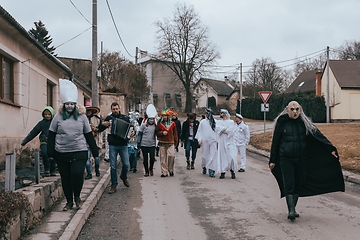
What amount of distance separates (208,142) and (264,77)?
57.0 m

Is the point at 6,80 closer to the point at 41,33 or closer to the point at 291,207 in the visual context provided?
the point at 291,207

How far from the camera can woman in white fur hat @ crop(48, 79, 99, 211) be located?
679cm

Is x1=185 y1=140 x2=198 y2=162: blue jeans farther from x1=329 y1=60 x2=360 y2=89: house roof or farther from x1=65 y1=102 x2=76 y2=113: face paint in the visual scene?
x1=329 y1=60 x2=360 y2=89: house roof

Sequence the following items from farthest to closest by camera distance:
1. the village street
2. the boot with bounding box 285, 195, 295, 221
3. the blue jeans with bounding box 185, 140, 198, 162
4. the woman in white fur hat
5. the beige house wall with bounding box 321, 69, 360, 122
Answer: the beige house wall with bounding box 321, 69, 360, 122 → the blue jeans with bounding box 185, 140, 198, 162 → the woman in white fur hat → the boot with bounding box 285, 195, 295, 221 → the village street

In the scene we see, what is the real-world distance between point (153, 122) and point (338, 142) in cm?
1031

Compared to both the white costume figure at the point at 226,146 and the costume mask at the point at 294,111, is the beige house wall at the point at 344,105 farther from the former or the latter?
the costume mask at the point at 294,111

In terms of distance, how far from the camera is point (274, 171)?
7.22m

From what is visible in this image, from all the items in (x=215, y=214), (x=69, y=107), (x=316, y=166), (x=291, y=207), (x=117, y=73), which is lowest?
(x=215, y=214)

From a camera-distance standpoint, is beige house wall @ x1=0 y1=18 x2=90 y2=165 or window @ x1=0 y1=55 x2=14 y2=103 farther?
window @ x1=0 y1=55 x2=14 y2=103

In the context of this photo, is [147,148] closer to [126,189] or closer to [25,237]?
[126,189]

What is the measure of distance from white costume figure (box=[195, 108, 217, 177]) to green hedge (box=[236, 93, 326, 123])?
1233 inches

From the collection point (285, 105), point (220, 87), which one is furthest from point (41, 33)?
point (220, 87)

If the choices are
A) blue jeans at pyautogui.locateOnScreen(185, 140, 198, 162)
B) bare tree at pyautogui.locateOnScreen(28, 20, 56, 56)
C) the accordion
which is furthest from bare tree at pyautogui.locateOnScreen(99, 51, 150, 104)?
the accordion

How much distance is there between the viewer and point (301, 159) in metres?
6.96
